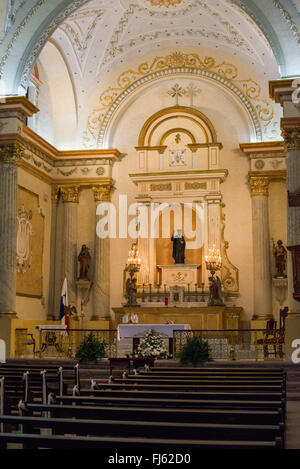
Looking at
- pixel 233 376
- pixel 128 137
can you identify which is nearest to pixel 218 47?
pixel 128 137

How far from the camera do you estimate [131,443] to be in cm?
349

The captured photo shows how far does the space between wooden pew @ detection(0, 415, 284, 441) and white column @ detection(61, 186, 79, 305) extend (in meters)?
18.6

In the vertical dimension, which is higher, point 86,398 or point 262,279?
point 262,279

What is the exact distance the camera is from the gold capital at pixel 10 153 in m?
16.8

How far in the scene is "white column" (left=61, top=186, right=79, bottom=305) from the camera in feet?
74.5

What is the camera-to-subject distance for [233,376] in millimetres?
7949

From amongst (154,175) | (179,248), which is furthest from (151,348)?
(154,175)

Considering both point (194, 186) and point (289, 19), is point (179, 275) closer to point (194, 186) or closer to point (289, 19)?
point (194, 186)

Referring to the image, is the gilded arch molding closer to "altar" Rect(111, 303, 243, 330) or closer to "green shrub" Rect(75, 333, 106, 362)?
"altar" Rect(111, 303, 243, 330)

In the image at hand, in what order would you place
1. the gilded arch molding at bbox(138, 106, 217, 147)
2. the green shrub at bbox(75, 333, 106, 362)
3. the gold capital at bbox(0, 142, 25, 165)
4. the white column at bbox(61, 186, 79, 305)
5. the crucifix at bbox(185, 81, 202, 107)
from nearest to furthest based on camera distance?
1. the green shrub at bbox(75, 333, 106, 362)
2. the gold capital at bbox(0, 142, 25, 165)
3. the white column at bbox(61, 186, 79, 305)
4. the gilded arch molding at bbox(138, 106, 217, 147)
5. the crucifix at bbox(185, 81, 202, 107)

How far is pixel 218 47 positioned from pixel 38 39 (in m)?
8.21

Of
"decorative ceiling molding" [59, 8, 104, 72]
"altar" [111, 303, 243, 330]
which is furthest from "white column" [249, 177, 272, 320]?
"decorative ceiling molding" [59, 8, 104, 72]

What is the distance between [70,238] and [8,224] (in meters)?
6.47
